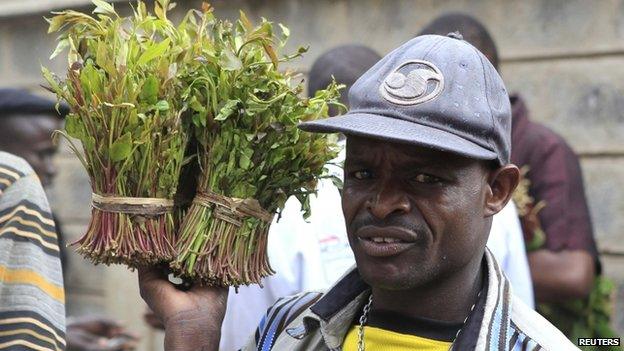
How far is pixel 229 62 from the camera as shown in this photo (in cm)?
292

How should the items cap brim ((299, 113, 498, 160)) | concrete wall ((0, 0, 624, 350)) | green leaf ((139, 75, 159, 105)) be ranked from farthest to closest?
concrete wall ((0, 0, 624, 350)) < green leaf ((139, 75, 159, 105)) < cap brim ((299, 113, 498, 160))

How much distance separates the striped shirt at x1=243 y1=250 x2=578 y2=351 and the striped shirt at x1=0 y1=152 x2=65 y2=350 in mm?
612

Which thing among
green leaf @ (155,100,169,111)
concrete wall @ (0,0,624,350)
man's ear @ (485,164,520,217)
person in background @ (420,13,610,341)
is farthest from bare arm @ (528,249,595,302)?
green leaf @ (155,100,169,111)

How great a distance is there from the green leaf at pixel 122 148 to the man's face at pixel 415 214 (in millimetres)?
576

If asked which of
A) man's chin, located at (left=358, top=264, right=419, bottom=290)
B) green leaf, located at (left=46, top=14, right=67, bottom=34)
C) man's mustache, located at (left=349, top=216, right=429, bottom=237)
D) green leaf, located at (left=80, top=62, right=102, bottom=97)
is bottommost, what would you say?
man's chin, located at (left=358, top=264, right=419, bottom=290)

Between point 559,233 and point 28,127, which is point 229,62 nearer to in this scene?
point 559,233

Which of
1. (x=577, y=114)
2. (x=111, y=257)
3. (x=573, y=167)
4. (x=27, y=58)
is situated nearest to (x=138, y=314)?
(x=27, y=58)

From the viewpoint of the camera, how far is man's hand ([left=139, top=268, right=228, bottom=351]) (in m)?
2.89

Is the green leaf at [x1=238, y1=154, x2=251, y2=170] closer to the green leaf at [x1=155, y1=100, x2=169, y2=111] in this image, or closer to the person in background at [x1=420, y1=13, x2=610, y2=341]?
the green leaf at [x1=155, y1=100, x2=169, y2=111]

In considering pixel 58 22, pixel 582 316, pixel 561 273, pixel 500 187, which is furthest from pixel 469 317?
pixel 582 316

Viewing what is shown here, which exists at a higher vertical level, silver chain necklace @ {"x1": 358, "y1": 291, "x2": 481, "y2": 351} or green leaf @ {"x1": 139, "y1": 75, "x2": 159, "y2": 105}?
green leaf @ {"x1": 139, "y1": 75, "x2": 159, "y2": 105}

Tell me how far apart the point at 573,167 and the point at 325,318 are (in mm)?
2689

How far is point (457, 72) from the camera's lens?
2.77m

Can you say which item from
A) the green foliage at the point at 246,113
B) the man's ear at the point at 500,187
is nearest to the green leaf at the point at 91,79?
the green foliage at the point at 246,113
